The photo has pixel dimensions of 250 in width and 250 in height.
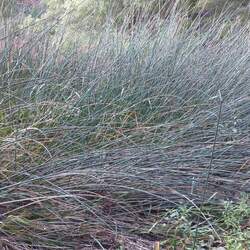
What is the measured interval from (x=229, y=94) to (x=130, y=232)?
1692 millimetres

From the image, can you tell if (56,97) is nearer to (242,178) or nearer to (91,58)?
(91,58)

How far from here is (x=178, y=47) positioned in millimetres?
3900

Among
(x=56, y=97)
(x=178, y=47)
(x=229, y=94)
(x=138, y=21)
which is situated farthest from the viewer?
(x=138, y=21)

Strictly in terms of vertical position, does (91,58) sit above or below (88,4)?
above

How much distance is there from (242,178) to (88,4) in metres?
4.34

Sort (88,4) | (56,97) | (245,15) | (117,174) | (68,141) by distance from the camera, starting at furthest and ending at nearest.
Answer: (245,15) → (88,4) → (56,97) → (68,141) → (117,174)

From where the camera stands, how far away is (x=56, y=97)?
9.72 feet

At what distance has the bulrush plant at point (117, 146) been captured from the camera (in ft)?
6.74

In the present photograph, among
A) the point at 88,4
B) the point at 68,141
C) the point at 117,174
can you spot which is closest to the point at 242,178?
the point at 117,174

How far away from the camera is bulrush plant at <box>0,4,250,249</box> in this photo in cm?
205

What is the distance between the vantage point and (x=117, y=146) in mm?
2621

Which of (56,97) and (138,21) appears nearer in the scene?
(56,97)

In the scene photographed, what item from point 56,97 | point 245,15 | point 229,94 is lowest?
point 245,15

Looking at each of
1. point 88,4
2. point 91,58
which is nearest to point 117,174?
point 91,58
